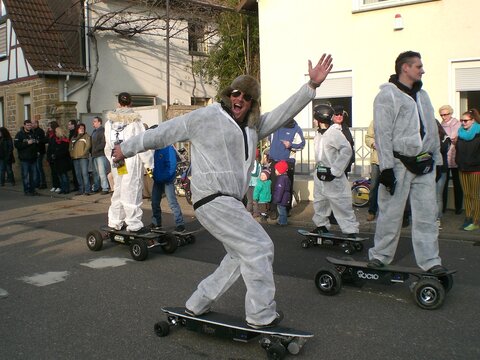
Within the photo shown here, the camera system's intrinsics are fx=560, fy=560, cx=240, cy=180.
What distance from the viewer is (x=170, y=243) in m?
7.75

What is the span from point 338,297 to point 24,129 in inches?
529

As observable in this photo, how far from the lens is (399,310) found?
5188 mm

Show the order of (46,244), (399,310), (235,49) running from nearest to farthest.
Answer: (399,310), (46,244), (235,49)

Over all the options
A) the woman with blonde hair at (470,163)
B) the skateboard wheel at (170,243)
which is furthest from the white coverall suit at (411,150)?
the woman with blonde hair at (470,163)

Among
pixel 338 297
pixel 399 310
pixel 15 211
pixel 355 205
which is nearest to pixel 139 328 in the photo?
pixel 338 297

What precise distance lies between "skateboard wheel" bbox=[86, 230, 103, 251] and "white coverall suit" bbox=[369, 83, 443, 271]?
14.2ft

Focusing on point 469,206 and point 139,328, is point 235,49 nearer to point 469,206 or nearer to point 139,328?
point 469,206

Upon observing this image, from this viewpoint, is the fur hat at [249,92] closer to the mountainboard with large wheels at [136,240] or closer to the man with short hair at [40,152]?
the mountainboard with large wheels at [136,240]

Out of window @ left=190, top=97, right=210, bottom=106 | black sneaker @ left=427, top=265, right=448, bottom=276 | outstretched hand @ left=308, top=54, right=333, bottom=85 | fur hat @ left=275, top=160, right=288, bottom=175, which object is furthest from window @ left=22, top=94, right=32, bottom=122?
outstretched hand @ left=308, top=54, right=333, bottom=85

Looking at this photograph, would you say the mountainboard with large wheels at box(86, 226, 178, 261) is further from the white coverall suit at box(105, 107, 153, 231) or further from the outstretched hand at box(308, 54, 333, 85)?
the outstretched hand at box(308, 54, 333, 85)

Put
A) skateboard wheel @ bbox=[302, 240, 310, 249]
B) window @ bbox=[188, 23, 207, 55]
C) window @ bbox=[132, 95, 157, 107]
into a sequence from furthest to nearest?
window @ bbox=[188, 23, 207, 55] → window @ bbox=[132, 95, 157, 107] → skateboard wheel @ bbox=[302, 240, 310, 249]

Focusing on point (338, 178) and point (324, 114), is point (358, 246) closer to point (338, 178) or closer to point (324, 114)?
point (338, 178)

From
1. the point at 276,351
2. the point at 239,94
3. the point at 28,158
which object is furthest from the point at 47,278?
the point at 28,158

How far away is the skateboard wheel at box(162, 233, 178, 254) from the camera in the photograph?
25.3ft
